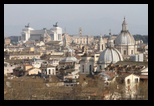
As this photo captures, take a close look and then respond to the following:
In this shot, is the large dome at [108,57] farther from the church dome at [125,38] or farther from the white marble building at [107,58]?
the church dome at [125,38]

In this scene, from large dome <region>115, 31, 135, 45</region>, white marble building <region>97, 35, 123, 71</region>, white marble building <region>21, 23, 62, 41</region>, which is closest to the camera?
white marble building <region>97, 35, 123, 71</region>

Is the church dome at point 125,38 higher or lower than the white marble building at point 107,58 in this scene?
higher

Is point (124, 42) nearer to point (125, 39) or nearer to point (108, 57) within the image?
point (125, 39)

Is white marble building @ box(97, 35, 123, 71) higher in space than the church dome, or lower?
lower

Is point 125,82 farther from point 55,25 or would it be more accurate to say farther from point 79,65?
point 55,25

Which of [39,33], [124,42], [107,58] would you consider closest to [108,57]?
[107,58]

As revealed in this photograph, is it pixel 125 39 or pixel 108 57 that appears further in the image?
pixel 125 39

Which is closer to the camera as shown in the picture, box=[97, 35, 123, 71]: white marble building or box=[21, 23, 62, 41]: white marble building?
box=[97, 35, 123, 71]: white marble building

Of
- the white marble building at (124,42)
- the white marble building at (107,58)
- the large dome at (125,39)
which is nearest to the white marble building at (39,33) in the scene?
the white marble building at (124,42)

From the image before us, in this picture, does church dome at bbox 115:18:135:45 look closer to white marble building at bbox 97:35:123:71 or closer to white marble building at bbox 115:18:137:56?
white marble building at bbox 115:18:137:56

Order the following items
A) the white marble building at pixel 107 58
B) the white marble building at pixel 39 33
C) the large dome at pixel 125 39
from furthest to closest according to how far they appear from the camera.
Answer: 1. the white marble building at pixel 39 33
2. the large dome at pixel 125 39
3. the white marble building at pixel 107 58

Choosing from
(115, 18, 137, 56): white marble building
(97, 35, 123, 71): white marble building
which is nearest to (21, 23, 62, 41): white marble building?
(115, 18, 137, 56): white marble building
